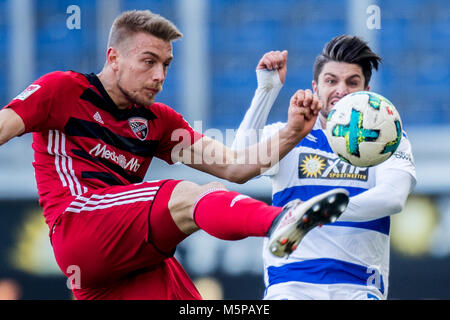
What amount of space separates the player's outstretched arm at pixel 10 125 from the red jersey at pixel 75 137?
0.05 metres

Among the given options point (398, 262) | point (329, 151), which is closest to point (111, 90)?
point (329, 151)

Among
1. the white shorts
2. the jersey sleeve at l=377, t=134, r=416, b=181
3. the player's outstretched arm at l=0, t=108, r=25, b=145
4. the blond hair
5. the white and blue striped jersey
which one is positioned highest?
the blond hair

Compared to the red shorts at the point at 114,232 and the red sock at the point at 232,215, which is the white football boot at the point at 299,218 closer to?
the red sock at the point at 232,215

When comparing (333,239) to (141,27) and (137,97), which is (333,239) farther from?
(141,27)

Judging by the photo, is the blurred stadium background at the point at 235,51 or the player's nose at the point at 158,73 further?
the blurred stadium background at the point at 235,51

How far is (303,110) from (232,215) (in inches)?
36.8

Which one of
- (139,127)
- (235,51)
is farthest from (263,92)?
(235,51)

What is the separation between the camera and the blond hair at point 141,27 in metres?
4.43

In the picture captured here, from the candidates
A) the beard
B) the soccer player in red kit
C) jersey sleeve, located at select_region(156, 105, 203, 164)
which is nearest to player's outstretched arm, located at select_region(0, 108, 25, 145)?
the soccer player in red kit

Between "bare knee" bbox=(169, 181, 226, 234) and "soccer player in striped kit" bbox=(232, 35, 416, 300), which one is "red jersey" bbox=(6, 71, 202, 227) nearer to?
"bare knee" bbox=(169, 181, 226, 234)

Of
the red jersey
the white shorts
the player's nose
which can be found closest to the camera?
the red jersey

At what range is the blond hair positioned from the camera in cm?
443

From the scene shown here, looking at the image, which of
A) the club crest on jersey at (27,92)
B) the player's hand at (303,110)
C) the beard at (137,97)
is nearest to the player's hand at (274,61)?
the player's hand at (303,110)

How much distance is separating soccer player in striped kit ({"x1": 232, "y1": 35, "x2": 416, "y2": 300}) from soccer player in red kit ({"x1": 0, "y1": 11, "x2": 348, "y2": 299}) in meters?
0.37
